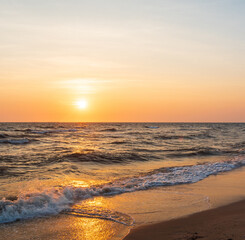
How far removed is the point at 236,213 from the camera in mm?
5840

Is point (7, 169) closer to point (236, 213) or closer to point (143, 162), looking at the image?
point (143, 162)

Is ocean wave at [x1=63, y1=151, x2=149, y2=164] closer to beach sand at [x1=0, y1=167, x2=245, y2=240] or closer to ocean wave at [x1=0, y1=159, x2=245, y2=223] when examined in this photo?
ocean wave at [x1=0, y1=159, x2=245, y2=223]

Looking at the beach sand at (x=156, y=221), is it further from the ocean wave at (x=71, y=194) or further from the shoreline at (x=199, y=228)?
the ocean wave at (x=71, y=194)

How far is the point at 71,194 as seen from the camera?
7.32 metres

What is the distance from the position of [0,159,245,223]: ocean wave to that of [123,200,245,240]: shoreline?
Answer: 220 cm

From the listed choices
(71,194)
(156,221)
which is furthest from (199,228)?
(71,194)

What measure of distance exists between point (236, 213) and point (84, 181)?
5218 millimetres

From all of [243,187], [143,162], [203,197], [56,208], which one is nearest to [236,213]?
[203,197]

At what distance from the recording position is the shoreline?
4469 mm

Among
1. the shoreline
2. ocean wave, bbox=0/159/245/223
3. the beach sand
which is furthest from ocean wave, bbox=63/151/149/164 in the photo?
the shoreline

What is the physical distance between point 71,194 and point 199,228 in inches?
148

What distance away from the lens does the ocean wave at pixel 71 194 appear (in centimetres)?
589

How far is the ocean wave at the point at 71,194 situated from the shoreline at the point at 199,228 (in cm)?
220

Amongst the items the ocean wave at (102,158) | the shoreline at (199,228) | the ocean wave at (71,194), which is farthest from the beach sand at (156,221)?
the ocean wave at (102,158)
